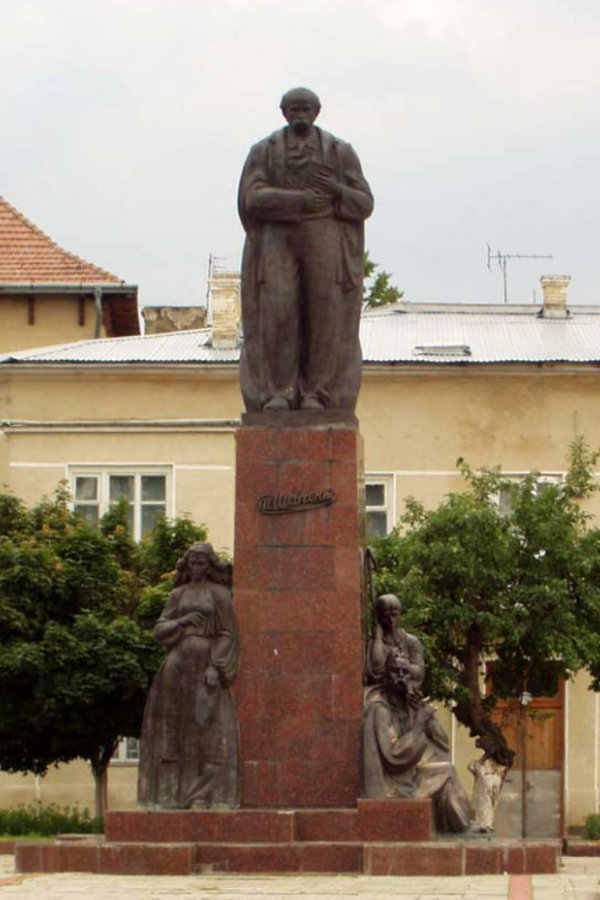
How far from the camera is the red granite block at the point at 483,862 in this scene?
17.9m

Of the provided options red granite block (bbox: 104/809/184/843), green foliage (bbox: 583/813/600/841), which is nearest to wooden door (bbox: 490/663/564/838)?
green foliage (bbox: 583/813/600/841)

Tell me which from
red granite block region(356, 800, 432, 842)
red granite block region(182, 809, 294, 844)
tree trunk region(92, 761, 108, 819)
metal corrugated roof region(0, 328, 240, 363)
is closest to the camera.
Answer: red granite block region(356, 800, 432, 842)

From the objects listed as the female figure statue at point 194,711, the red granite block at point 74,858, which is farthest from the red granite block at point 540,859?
the red granite block at point 74,858

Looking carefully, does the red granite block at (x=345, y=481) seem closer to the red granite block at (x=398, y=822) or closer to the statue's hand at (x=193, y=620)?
the statue's hand at (x=193, y=620)

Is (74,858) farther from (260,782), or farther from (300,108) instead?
(300,108)

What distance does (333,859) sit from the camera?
712 inches

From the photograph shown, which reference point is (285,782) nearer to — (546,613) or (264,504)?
(264,504)

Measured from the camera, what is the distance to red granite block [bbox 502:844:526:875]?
18.0 meters

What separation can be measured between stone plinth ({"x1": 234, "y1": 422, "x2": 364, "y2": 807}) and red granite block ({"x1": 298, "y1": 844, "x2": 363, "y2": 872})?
960 mm

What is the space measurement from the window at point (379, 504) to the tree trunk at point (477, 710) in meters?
6.03

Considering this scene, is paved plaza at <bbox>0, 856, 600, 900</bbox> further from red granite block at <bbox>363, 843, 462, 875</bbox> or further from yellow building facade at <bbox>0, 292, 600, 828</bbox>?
yellow building facade at <bbox>0, 292, 600, 828</bbox>

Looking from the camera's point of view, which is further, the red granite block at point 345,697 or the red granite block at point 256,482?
the red granite block at point 256,482

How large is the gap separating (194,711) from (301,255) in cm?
366

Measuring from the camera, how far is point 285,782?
1911 cm
